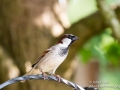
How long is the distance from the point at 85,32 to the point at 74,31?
10 centimetres

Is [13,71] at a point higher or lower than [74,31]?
lower

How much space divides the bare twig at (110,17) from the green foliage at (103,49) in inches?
17.4

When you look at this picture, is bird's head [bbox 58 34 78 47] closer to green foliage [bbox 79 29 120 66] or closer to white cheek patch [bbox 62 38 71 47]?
white cheek patch [bbox 62 38 71 47]

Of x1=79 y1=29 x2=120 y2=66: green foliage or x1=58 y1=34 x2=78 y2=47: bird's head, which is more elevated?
x1=79 y1=29 x2=120 y2=66: green foliage

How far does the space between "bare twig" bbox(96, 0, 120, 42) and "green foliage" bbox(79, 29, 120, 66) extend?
44cm

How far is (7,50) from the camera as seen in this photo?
10.0 ft

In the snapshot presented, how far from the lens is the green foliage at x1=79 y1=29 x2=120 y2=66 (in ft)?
10.3

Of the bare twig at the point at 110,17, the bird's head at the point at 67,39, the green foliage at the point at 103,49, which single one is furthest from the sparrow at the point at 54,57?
the green foliage at the point at 103,49

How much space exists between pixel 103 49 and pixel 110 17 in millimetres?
574

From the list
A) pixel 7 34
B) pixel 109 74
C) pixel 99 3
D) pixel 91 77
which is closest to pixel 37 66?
pixel 99 3

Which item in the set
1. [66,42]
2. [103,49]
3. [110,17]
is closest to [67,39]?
[66,42]

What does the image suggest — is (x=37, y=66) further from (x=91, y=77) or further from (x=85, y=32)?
(x=91, y=77)

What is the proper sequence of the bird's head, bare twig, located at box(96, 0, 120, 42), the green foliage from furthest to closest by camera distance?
the green foliage, bare twig, located at box(96, 0, 120, 42), the bird's head

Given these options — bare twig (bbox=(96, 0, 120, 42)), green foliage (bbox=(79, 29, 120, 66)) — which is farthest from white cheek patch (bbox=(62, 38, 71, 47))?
green foliage (bbox=(79, 29, 120, 66))
